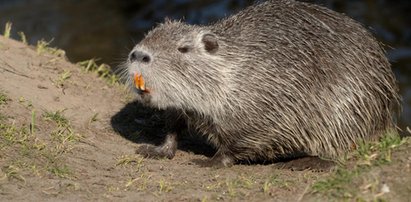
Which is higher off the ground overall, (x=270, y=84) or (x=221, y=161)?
(x=270, y=84)

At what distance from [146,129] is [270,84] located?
1358 millimetres

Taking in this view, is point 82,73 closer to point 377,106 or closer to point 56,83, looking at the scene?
point 56,83

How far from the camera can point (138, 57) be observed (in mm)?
5363

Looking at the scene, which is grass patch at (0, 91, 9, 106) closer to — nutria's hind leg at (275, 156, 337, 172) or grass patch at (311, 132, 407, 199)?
nutria's hind leg at (275, 156, 337, 172)

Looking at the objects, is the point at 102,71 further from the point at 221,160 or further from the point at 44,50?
the point at 221,160

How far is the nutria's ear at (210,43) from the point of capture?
556cm

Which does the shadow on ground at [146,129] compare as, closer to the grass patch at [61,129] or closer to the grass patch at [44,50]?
the grass patch at [61,129]

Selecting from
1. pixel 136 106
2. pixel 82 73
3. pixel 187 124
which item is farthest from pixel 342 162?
pixel 82 73

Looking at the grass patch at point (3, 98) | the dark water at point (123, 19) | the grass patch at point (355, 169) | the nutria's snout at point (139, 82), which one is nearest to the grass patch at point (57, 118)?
the grass patch at point (3, 98)

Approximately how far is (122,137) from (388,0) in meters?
6.69

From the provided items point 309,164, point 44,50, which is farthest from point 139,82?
point 44,50

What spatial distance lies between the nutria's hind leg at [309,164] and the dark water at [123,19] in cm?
482

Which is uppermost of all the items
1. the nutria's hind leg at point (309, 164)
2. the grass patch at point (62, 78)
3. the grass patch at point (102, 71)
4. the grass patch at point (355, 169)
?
the grass patch at point (62, 78)

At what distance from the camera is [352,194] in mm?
4289
